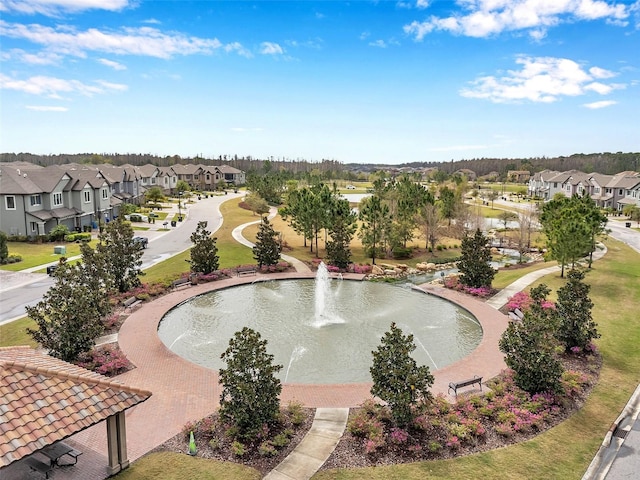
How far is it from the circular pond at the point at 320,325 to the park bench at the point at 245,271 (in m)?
2.95

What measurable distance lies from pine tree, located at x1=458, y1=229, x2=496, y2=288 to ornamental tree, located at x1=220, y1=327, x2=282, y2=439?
2320cm

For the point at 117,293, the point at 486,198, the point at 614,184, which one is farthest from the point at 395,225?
the point at 486,198

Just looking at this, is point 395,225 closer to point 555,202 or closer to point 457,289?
point 457,289

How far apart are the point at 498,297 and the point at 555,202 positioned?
80.7 feet

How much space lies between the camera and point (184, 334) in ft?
86.2

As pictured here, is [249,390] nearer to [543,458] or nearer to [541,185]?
[543,458]

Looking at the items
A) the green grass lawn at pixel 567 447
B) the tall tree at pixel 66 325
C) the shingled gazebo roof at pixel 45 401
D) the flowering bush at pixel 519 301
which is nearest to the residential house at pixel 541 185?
the flowering bush at pixel 519 301

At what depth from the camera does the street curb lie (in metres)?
14.4

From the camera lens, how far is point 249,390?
15.4 meters

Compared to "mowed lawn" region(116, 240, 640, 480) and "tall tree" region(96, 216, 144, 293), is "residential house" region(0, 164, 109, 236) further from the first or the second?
"mowed lawn" region(116, 240, 640, 480)

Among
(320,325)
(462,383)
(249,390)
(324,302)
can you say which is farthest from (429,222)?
(249,390)

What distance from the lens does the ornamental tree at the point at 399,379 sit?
15844 mm

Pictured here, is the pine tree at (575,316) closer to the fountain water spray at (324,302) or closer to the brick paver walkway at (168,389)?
the brick paver walkway at (168,389)

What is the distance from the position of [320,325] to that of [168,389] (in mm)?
10349
